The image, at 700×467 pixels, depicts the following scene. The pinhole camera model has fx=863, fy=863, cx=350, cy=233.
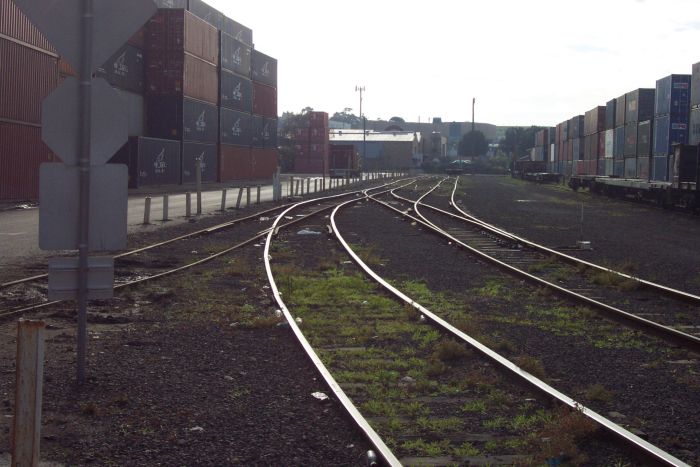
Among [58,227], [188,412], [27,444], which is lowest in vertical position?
[188,412]

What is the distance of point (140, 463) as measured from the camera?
4672 mm

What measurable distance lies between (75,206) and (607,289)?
26.5 ft

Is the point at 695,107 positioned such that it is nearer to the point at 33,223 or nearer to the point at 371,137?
the point at 33,223

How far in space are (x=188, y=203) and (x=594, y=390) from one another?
20.7 m

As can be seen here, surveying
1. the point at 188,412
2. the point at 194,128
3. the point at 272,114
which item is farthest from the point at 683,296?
the point at 272,114

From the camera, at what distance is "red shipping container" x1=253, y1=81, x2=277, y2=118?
6425 centimetres

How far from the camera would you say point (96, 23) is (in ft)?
19.6

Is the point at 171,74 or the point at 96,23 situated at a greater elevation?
Answer: the point at 171,74

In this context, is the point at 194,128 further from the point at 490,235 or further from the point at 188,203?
the point at 490,235

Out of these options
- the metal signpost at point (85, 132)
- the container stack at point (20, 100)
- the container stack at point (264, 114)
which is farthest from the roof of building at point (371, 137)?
the metal signpost at point (85, 132)

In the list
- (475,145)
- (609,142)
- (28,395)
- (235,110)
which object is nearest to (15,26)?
(235,110)

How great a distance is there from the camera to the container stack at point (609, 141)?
4731 cm

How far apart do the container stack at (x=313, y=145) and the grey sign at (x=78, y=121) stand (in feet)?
269

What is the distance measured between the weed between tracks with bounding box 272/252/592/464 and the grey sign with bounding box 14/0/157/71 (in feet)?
9.80
